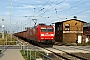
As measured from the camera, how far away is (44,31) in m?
34.1

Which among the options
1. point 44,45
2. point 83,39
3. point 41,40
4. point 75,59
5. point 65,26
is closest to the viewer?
point 75,59

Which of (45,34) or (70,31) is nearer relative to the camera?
(45,34)

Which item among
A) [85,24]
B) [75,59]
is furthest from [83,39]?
[75,59]

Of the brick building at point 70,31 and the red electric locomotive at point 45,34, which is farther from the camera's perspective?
the brick building at point 70,31

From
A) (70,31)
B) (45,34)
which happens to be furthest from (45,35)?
(70,31)

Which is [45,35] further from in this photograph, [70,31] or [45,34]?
[70,31]

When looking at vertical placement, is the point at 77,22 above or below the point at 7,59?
above

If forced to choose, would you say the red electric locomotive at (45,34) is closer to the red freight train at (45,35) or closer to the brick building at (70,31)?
the red freight train at (45,35)

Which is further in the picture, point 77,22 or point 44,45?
point 77,22

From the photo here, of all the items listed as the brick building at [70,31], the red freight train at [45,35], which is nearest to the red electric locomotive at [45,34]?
the red freight train at [45,35]

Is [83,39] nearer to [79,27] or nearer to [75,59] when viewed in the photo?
[79,27]

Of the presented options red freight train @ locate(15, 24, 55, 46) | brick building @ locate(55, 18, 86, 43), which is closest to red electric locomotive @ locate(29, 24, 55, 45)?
red freight train @ locate(15, 24, 55, 46)

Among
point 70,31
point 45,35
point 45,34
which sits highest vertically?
point 70,31

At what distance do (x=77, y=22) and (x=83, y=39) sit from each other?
6.36 m
